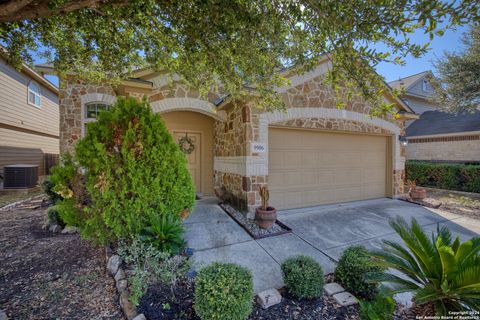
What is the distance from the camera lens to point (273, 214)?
4.89 metres

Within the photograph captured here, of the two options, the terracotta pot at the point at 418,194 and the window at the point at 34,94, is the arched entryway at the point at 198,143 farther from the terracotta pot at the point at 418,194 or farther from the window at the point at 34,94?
the window at the point at 34,94

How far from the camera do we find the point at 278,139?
20.2 feet

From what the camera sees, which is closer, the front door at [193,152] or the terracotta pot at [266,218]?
the terracotta pot at [266,218]

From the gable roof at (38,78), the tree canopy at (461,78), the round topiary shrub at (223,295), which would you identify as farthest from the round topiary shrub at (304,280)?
the gable roof at (38,78)

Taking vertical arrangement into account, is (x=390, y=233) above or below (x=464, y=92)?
below

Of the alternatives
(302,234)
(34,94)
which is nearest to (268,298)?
(302,234)

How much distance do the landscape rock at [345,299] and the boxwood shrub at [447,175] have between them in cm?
1027

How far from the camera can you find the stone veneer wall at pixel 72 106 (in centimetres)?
654

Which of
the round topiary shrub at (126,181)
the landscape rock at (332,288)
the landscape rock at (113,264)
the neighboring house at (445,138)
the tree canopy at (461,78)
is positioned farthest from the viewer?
the neighboring house at (445,138)

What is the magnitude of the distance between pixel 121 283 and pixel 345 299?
9.12ft

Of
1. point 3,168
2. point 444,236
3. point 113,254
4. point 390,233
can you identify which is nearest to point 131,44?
point 113,254

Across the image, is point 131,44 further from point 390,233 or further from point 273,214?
point 390,233

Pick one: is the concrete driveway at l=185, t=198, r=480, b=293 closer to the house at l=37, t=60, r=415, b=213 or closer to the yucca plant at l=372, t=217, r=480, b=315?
the house at l=37, t=60, r=415, b=213

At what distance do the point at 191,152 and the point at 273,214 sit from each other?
387 cm
